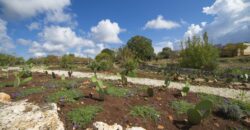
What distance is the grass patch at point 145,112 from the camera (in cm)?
597

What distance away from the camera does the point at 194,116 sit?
5816mm

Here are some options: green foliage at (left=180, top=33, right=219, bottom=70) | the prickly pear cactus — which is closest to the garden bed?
the prickly pear cactus

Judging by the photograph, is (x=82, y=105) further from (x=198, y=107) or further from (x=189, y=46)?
(x=189, y=46)

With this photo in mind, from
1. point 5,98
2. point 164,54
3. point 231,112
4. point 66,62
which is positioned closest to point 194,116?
point 231,112

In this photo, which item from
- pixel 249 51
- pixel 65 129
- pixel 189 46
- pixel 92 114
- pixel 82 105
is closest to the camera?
pixel 65 129

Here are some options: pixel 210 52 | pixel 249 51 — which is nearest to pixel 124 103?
pixel 210 52

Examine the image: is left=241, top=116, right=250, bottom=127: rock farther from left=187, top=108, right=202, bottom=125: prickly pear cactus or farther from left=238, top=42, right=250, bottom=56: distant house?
left=238, top=42, right=250, bottom=56: distant house

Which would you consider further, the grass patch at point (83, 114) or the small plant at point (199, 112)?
the small plant at point (199, 112)

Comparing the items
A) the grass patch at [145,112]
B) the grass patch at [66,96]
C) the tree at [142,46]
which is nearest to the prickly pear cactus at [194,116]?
the grass patch at [145,112]

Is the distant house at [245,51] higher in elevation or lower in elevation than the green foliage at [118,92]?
higher

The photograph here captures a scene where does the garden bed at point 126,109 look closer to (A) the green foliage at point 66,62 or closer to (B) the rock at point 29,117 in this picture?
(B) the rock at point 29,117

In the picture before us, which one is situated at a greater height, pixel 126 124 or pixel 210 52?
pixel 210 52

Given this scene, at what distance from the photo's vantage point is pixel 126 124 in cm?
559

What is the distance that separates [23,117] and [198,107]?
379 cm
